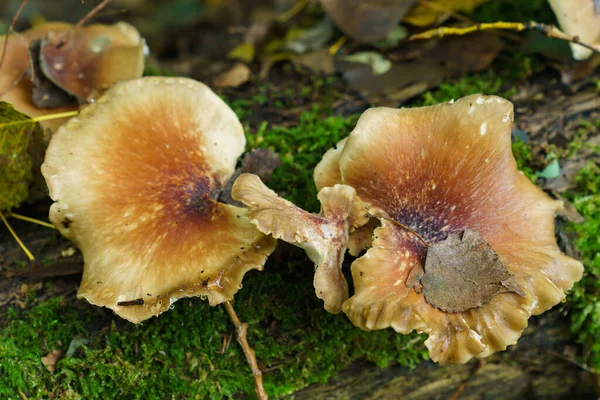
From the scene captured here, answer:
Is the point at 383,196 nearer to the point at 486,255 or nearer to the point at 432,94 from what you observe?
the point at 486,255

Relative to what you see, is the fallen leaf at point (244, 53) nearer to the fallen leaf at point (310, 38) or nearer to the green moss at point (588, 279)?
the fallen leaf at point (310, 38)

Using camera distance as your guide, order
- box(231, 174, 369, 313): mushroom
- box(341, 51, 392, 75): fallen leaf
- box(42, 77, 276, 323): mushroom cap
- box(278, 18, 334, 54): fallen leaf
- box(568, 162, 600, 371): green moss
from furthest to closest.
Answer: box(278, 18, 334, 54): fallen leaf → box(341, 51, 392, 75): fallen leaf → box(568, 162, 600, 371): green moss → box(42, 77, 276, 323): mushroom cap → box(231, 174, 369, 313): mushroom

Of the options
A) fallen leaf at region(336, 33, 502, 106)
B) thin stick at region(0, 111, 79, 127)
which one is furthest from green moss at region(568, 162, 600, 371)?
thin stick at region(0, 111, 79, 127)

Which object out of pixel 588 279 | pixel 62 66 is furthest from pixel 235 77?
pixel 588 279

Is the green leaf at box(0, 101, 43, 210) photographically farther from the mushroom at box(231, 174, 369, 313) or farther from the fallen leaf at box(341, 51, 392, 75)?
the fallen leaf at box(341, 51, 392, 75)

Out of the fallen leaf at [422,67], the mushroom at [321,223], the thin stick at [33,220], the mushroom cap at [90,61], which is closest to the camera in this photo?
the mushroom at [321,223]

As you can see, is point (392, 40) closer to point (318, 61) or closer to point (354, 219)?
point (318, 61)

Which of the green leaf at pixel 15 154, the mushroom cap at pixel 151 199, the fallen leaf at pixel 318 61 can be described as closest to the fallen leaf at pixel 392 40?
the fallen leaf at pixel 318 61
